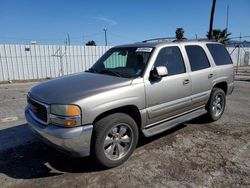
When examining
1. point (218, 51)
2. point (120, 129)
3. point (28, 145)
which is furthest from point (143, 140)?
point (218, 51)

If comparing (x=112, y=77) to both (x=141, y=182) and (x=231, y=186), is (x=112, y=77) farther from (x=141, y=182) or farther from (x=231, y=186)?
(x=231, y=186)

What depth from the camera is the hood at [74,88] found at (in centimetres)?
299

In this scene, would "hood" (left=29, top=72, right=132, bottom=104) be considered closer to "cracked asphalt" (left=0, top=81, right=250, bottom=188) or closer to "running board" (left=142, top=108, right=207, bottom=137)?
"running board" (left=142, top=108, right=207, bottom=137)

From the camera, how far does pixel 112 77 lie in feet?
12.0

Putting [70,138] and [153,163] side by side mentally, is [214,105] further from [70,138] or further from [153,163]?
[70,138]

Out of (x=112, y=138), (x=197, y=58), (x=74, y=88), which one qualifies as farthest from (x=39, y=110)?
(x=197, y=58)

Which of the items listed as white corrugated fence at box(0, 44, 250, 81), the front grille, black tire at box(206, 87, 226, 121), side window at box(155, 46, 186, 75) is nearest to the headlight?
the front grille

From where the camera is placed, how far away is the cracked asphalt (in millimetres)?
2996

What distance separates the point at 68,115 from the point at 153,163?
157 centimetres

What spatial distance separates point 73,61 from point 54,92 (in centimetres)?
1501

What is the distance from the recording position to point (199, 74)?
181 inches

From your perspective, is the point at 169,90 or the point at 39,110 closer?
the point at 39,110

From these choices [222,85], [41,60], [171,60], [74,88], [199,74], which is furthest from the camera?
[41,60]

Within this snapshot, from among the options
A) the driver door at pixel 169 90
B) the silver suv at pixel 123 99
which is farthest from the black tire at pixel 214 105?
the driver door at pixel 169 90
